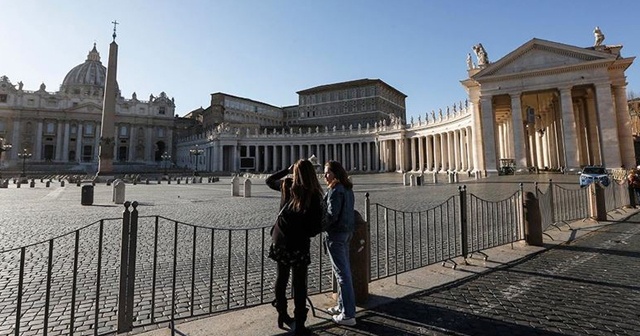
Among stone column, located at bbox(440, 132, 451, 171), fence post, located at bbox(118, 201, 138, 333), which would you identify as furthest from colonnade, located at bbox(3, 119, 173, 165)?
fence post, located at bbox(118, 201, 138, 333)

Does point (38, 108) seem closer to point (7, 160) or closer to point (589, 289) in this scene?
point (7, 160)

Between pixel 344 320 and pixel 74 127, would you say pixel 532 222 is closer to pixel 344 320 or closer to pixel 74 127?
pixel 344 320

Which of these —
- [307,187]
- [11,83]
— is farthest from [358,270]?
[11,83]

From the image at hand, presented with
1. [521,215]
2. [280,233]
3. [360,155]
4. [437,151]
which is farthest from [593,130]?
[280,233]

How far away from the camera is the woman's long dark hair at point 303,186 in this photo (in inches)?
127

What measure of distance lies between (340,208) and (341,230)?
250mm

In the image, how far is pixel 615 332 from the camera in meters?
3.32

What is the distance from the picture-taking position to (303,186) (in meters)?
3.22

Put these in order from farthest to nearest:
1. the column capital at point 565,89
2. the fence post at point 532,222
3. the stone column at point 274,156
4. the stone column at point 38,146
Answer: the stone column at point 38,146
the stone column at point 274,156
the column capital at point 565,89
the fence post at point 532,222

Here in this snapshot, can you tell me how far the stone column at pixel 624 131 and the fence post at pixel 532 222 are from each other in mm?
33383

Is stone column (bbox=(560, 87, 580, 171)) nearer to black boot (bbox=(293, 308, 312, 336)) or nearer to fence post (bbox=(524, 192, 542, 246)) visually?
fence post (bbox=(524, 192, 542, 246))

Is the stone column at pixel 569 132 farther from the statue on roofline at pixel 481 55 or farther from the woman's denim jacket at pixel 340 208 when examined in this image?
the woman's denim jacket at pixel 340 208

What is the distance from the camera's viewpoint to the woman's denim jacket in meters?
3.48

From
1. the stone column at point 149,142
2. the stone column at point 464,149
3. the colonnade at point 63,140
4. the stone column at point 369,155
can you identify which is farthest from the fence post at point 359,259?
the stone column at point 149,142
